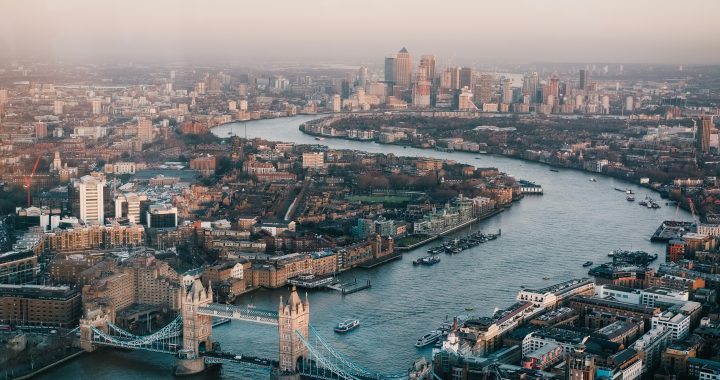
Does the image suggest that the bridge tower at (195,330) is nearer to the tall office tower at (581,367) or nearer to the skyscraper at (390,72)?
the tall office tower at (581,367)

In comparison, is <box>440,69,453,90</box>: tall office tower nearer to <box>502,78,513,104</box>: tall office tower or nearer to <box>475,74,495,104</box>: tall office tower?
<box>475,74,495,104</box>: tall office tower

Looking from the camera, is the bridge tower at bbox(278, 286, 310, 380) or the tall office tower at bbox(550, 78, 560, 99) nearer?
the bridge tower at bbox(278, 286, 310, 380)

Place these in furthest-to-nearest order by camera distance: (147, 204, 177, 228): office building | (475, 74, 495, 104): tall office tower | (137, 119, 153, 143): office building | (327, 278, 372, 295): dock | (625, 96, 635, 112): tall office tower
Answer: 1. (475, 74, 495, 104): tall office tower
2. (625, 96, 635, 112): tall office tower
3. (137, 119, 153, 143): office building
4. (147, 204, 177, 228): office building
5. (327, 278, 372, 295): dock

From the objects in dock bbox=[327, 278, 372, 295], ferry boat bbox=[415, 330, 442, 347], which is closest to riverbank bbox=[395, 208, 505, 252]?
dock bbox=[327, 278, 372, 295]

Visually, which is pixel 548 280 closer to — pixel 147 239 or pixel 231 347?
pixel 231 347

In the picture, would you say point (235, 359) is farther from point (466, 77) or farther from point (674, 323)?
point (466, 77)

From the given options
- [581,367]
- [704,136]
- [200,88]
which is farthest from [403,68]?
[581,367]

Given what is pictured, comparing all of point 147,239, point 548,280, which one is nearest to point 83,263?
point 147,239
